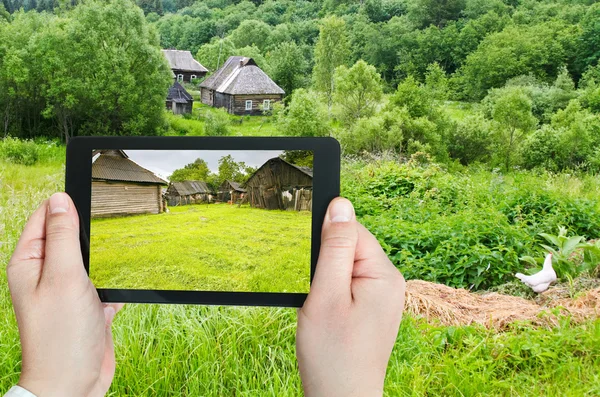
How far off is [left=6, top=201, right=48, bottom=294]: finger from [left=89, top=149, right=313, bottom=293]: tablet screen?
51 mm

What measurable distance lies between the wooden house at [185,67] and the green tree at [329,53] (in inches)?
36.5

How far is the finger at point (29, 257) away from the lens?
22.3 inches

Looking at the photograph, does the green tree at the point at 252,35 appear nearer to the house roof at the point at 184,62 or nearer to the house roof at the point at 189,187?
the house roof at the point at 184,62

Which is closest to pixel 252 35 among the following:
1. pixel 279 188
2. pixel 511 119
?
pixel 511 119

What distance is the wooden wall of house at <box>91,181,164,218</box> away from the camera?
62cm

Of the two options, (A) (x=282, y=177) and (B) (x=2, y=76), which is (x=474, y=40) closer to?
(B) (x=2, y=76)

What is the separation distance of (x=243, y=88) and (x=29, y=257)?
4.46 metres

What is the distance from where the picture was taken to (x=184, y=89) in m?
4.91

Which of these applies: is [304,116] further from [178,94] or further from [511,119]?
[511,119]

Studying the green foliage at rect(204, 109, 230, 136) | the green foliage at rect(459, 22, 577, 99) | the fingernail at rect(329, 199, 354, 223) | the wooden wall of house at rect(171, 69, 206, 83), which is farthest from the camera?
the wooden wall of house at rect(171, 69, 206, 83)

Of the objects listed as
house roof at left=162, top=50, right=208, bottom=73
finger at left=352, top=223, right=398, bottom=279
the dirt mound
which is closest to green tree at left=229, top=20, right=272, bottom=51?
house roof at left=162, top=50, right=208, bottom=73

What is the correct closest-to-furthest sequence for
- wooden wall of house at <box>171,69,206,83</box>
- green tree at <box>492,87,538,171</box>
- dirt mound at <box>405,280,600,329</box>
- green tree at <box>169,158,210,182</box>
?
green tree at <box>169,158,210,182</box>
dirt mound at <box>405,280,600,329</box>
green tree at <box>492,87,538,171</box>
wooden wall of house at <box>171,69,206,83</box>

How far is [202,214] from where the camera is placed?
29.0 inches

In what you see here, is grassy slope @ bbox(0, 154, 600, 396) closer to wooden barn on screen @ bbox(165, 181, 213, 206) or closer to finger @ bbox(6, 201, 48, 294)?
wooden barn on screen @ bbox(165, 181, 213, 206)
